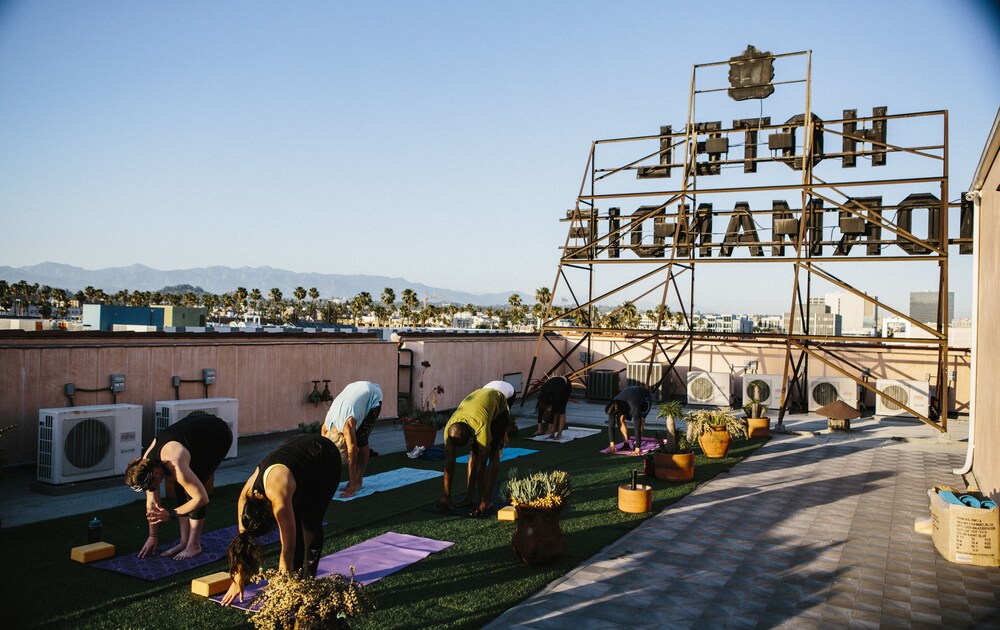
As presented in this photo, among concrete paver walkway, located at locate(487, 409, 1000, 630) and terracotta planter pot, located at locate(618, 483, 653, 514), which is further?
terracotta planter pot, located at locate(618, 483, 653, 514)

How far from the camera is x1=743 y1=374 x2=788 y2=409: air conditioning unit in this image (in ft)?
68.7

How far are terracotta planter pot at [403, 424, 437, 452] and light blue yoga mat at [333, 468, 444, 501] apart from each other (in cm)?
143

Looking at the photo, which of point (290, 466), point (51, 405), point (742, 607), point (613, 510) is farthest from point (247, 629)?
point (51, 405)

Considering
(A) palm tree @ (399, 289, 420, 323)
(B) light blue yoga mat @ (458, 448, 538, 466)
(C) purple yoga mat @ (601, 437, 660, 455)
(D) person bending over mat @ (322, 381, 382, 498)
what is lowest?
(B) light blue yoga mat @ (458, 448, 538, 466)

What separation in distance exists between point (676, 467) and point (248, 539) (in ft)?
26.0

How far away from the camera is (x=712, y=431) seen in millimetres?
13727

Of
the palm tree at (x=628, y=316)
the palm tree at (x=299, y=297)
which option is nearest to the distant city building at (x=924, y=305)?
the palm tree at (x=628, y=316)

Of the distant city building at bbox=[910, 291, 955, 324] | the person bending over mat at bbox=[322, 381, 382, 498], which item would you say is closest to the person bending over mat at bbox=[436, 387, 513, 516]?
the person bending over mat at bbox=[322, 381, 382, 498]

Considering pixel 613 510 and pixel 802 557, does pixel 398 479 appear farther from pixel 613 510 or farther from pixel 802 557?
pixel 802 557

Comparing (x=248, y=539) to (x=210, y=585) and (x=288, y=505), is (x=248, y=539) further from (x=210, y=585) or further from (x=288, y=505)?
(x=210, y=585)

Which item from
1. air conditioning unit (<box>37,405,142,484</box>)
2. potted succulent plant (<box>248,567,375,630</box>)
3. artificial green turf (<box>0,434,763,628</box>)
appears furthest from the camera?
air conditioning unit (<box>37,405,142,484</box>)

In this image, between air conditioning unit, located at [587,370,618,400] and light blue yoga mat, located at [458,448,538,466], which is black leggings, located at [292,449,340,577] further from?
air conditioning unit, located at [587,370,618,400]

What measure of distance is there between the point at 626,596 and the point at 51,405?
960 centimetres

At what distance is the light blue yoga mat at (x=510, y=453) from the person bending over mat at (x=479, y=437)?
4.18 metres
